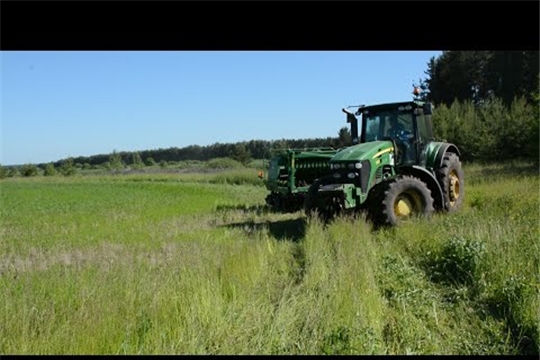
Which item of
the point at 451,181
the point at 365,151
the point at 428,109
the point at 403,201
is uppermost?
the point at 428,109

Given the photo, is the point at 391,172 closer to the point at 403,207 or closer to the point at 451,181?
the point at 403,207

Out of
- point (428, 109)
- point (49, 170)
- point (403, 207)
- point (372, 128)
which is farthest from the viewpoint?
point (49, 170)

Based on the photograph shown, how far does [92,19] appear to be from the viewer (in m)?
1.28

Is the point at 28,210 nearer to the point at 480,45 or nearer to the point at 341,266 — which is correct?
the point at 341,266

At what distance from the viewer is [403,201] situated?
772 centimetres

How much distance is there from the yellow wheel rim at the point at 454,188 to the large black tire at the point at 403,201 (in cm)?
168

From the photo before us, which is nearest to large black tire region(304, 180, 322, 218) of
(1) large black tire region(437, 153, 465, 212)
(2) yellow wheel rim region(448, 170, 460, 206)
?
(1) large black tire region(437, 153, 465, 212)

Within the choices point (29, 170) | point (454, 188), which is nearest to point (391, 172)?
point (454, 188)

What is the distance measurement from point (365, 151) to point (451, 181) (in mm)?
2733

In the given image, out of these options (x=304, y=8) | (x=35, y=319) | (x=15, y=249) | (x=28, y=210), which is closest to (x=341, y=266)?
(x=35, y=319)

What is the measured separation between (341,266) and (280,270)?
0.86 meters

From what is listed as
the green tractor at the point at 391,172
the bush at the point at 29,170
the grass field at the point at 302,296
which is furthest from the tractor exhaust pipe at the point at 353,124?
the bush at the point at 29,170

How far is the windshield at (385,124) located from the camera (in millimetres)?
8797

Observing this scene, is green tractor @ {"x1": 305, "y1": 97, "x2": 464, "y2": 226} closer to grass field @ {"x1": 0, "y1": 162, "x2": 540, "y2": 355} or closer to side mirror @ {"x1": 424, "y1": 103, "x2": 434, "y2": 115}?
side mirror @ {"x1": 424, "y1": 103, "x2": 434, "y2": 115}
